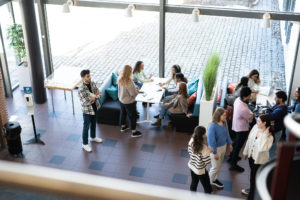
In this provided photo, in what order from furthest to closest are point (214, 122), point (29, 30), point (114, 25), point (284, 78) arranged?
point (114, 25) < point (284, 78) < point (29, 30) < point (214, 122)

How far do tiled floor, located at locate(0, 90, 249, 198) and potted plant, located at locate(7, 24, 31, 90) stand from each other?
1.13 metres

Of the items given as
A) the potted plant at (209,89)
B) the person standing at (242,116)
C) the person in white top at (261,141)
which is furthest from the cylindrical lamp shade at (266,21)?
the person in white top at (261,141)

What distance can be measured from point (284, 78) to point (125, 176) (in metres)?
4.85

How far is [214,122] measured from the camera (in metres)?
5.75

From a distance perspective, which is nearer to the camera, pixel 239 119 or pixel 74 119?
pixel 239 119

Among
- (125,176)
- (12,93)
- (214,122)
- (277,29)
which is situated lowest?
(125,176)

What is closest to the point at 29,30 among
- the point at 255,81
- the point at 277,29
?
the point at 255,81

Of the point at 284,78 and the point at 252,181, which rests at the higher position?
the point at 284,78

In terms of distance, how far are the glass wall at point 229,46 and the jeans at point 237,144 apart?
2.96 m

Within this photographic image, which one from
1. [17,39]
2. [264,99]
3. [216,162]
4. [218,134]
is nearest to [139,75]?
[264,99]

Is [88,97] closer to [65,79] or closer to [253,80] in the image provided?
[65,79]

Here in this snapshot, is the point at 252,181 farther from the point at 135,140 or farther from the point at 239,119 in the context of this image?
the point at 135,140

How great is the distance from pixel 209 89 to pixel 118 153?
2195mm

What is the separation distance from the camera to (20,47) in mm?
9586
